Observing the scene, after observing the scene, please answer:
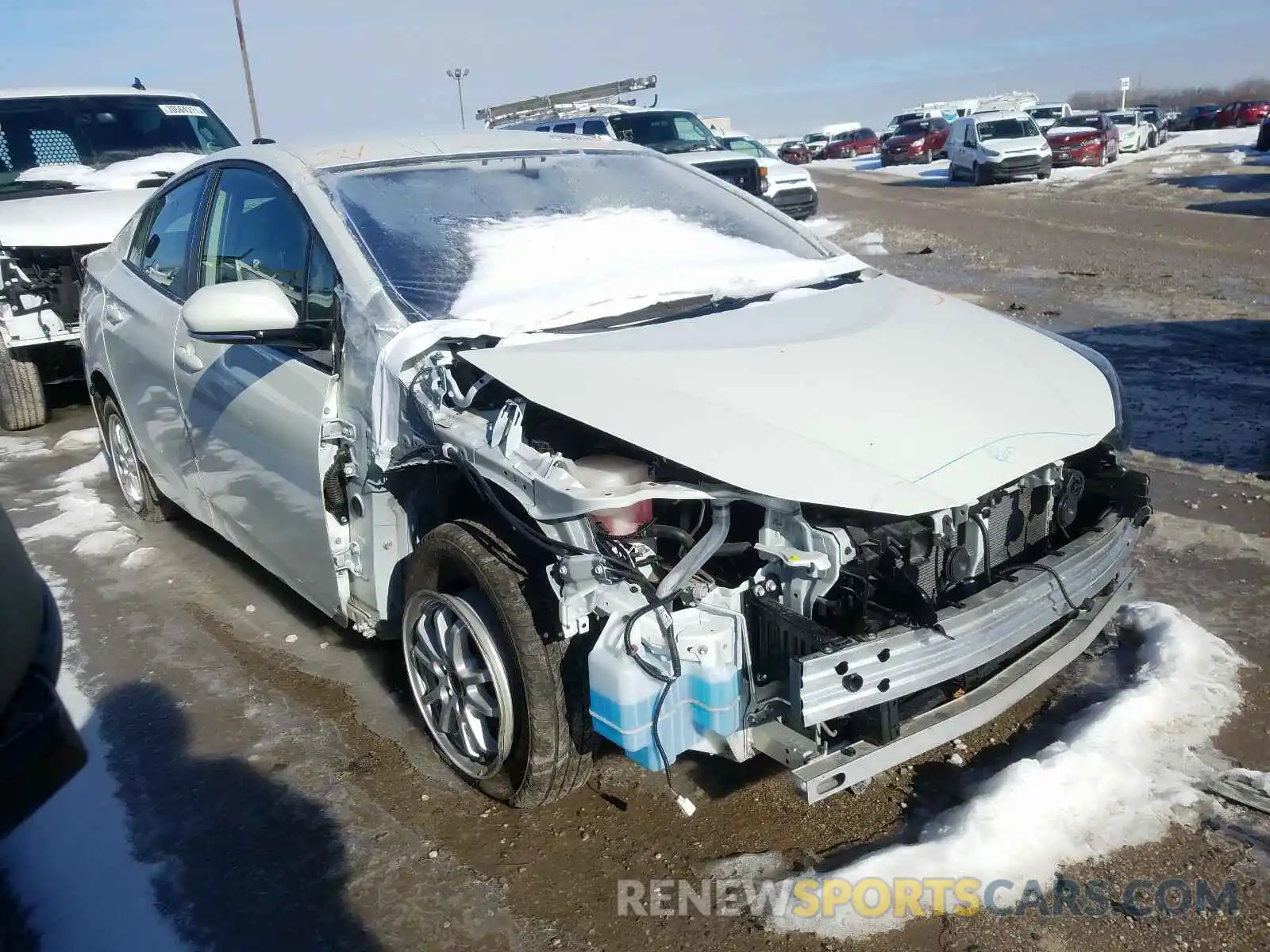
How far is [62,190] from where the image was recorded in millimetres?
7457

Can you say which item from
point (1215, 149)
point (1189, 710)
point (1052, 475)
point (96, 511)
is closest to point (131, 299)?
point (96, 511)

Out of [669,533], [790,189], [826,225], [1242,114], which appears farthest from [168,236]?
[1242,114]

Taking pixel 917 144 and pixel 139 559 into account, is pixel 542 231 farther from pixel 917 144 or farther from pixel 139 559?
pixel 917 144

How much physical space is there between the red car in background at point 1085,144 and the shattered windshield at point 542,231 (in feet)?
88.1

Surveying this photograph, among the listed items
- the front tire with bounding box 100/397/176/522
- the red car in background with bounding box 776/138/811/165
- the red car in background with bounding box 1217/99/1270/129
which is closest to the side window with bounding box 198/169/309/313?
the front tire with bounding box 100/397/176/522

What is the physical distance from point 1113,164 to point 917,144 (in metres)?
10.3

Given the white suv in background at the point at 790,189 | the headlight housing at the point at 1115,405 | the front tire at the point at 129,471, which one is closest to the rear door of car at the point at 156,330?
the front tire at the point at 129,471

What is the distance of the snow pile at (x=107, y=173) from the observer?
750 cm

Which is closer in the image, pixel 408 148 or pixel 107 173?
pixel 408 148

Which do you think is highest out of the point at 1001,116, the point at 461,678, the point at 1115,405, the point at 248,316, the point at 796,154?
the point at 1001,116

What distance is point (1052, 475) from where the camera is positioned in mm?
2824

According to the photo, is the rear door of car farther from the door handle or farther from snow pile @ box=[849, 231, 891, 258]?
snow pile @ box=[849, 231, 891, 258]

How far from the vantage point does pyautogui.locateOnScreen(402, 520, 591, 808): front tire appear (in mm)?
2701

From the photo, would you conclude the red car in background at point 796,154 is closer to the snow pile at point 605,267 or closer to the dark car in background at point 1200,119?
the dark car in background at point 1200,119
